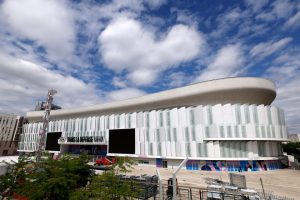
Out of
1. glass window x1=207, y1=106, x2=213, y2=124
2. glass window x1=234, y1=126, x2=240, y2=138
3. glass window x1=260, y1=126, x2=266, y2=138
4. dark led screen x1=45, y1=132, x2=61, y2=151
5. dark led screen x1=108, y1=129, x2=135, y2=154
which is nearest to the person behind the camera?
glass window x1=234, y1=126, x2=240, y2=138

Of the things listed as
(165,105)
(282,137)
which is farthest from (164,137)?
(282,137)

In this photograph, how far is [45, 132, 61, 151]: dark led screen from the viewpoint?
259ft

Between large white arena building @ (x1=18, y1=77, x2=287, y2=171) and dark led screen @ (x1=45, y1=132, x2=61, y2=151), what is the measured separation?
19975mm

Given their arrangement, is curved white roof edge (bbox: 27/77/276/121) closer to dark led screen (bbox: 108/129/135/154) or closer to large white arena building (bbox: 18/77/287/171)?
large white arena building (bbox: 18/77/287/171)

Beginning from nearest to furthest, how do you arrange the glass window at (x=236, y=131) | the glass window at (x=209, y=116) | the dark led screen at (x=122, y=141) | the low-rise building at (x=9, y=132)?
1. the glass window at (x=236, y=131)
2. the glass window at (x=209, y=116)
3. the dark led screen at (x=122, y=141)
4. the low-rise building at (x=9, y=132)

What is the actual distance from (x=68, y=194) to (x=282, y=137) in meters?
51.5

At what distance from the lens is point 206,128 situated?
156 ft

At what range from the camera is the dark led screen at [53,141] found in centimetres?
7900

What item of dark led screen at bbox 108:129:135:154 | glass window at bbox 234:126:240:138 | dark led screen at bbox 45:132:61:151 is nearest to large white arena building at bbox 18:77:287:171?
dark led screen at bbox 108:129:135:154

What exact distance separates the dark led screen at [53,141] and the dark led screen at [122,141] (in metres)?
28.6

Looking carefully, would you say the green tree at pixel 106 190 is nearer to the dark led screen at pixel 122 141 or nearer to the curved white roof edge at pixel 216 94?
the curved white roof edge at pixel 216 94

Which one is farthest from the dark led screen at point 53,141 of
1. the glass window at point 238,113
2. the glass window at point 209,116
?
the glass window at point 238,113

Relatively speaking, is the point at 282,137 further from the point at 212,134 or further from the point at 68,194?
the point at 68,194

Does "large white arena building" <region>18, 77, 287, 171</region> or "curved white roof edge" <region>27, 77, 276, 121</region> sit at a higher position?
"curved white roof edge" <region>27, 77, 276, 121</region>
